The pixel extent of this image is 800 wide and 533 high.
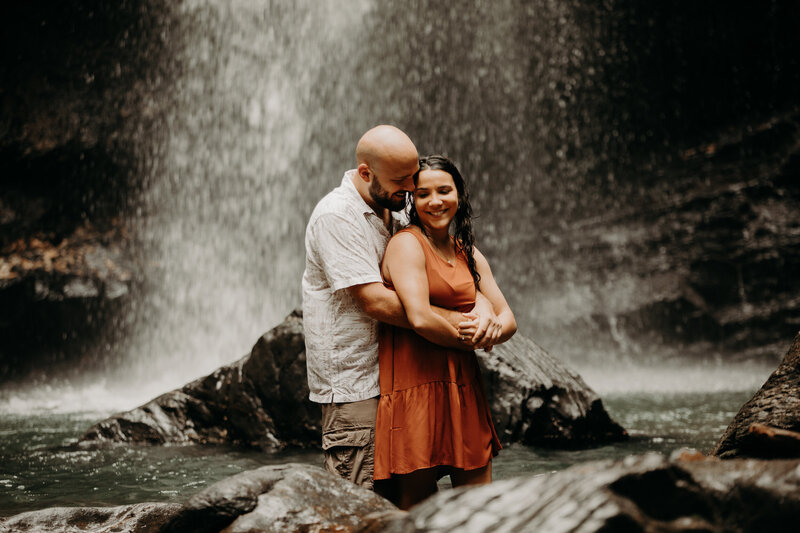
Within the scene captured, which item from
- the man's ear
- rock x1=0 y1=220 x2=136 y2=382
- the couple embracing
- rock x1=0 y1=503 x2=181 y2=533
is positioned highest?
rock x1=0 y1=220 x2=136 y2=382

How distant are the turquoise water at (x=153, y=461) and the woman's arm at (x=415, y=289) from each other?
2.37 meters

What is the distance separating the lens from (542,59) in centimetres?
1550

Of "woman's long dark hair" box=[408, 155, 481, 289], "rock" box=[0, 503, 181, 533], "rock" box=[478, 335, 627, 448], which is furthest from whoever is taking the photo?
"rock" box=[478, 335, 627, 448]

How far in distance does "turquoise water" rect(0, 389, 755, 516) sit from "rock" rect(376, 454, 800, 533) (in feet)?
9.51

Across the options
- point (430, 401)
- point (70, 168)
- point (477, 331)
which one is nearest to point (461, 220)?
point (477, 331)

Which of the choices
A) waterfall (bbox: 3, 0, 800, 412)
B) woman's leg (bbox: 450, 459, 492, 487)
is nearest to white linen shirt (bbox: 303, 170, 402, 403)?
woman's leg (bbox: 450, 459, 492, 487)

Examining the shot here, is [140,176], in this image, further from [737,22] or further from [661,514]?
[661,514]

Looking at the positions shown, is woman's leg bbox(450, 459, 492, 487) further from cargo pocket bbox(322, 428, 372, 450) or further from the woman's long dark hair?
the woman's long dark hair

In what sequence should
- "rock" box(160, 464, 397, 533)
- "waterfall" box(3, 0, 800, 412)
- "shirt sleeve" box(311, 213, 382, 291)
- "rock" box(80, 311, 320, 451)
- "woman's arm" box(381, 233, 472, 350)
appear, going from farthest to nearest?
"waterfall" box(3, 0, 800, 412), "rock" box(80, 311, 320, 451), "shirt sleeve" box(311, 213, 382, 291), "woman's arm" box(381, 233, 472, 350), "rock" box(160, 464, 397, 533)

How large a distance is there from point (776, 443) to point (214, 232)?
42.6 ft

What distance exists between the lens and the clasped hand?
9.29 feet

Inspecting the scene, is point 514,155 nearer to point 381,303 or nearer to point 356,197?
point 356,197

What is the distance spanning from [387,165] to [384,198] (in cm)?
15

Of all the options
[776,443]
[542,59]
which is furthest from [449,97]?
[776,443]
